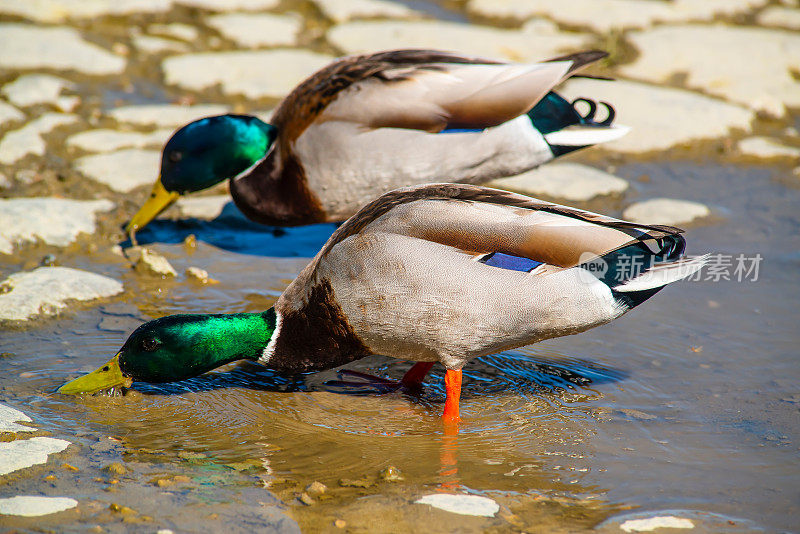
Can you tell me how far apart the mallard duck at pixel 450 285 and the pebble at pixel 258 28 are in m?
3.94

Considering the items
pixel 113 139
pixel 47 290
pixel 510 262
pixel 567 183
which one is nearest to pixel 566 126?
pixel 567 183

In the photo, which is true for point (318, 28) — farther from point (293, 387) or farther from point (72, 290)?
point (293, 387)

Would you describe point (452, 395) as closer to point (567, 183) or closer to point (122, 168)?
point (567, 183)

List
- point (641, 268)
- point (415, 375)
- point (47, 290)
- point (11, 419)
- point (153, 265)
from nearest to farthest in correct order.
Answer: point (11, 419) < point (641, 268) < point (415, 375) < point (47, 290) < point (153, 265)

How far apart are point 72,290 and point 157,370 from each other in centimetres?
100

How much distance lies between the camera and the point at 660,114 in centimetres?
630

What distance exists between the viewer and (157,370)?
338 cm

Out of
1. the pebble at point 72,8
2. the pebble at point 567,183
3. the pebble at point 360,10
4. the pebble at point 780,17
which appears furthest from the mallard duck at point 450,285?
the pebble at point 780,17

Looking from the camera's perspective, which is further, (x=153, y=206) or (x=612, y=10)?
(x=612, y=10)

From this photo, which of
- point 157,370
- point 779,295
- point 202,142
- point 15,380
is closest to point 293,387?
point 157,370

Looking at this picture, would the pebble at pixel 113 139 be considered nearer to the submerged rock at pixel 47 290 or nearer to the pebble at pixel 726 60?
the submerged rock at pixel 47 290

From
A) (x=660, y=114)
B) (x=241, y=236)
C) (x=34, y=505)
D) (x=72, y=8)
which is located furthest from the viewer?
(x=72, y=8)

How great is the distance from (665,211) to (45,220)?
352 cm

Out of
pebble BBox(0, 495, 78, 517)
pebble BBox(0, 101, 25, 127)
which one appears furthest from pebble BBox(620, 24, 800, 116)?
pebble BBox(0, 495, 78, 517)
